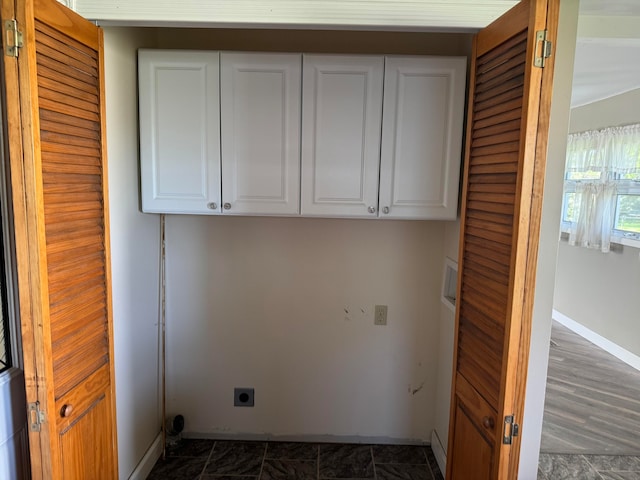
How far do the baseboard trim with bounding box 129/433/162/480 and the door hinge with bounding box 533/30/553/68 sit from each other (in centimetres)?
243

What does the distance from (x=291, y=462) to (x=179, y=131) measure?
1881 millimetres

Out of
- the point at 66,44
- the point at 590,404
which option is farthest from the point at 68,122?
the point at 590,404

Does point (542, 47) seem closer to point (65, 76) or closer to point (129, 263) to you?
point (65, 76)

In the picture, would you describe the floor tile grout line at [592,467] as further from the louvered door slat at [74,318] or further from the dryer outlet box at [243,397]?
the louvered door slat at [74,318]

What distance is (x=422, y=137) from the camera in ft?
6.23

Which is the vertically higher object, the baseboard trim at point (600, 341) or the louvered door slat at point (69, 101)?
the louvered door slat at point (69, 101)

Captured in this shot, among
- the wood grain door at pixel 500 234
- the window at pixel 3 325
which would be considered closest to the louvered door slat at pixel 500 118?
the wood grain door at pixel 500 234

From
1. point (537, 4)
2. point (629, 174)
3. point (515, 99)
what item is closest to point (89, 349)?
point (515, 99)

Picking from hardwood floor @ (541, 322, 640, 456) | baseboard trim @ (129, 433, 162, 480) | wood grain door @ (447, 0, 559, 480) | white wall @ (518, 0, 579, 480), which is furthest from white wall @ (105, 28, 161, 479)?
hardwood floor @ (541, 322, 640, 456)

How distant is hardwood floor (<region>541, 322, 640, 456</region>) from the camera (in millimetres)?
2539

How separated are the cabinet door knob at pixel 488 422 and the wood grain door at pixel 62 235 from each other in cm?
138

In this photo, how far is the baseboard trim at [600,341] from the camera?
3699 mm

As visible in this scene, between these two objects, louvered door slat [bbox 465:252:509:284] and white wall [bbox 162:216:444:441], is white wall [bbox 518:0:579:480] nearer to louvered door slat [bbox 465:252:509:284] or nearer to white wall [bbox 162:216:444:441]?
louvered door slat [bbox 465:252:509:284]

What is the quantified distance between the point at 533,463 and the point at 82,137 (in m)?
2.08
